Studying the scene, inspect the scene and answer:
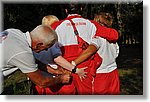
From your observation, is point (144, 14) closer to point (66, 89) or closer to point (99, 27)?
point (99, 27)

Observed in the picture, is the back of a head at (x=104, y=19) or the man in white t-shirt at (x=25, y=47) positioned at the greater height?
the back of a head at (x=104, y=19)

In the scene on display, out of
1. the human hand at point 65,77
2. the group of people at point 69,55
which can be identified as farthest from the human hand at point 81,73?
the human hand at point 65,77

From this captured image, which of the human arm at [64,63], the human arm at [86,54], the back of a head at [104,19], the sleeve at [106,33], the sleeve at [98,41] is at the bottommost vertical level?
the human arm at [64,63]

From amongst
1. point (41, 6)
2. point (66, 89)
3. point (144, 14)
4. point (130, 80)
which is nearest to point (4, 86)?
point (66, 89)

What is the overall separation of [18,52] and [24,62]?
0.41ft

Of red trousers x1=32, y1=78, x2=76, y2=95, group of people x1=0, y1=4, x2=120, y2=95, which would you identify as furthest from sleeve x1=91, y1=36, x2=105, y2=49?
red trousers x1=32, y1=78, x2=76, y2=95

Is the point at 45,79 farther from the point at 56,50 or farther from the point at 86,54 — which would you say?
the point at 86,54

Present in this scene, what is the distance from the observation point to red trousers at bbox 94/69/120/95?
14.6ft

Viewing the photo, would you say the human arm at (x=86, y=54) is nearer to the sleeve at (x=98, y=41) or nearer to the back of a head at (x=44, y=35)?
the sleeve at (x=98, y=41)

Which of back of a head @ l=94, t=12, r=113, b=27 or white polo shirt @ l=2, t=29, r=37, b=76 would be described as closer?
white polo shirt @ l=2, t=29, r=37, b=76

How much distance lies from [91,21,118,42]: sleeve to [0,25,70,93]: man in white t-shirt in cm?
47

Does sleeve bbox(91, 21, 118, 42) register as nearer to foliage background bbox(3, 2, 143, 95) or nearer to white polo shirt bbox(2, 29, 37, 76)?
foliage background bbox(3, 2, 143, 95)

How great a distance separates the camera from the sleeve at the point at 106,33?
4438 millimetres

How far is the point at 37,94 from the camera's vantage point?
4.46 m
